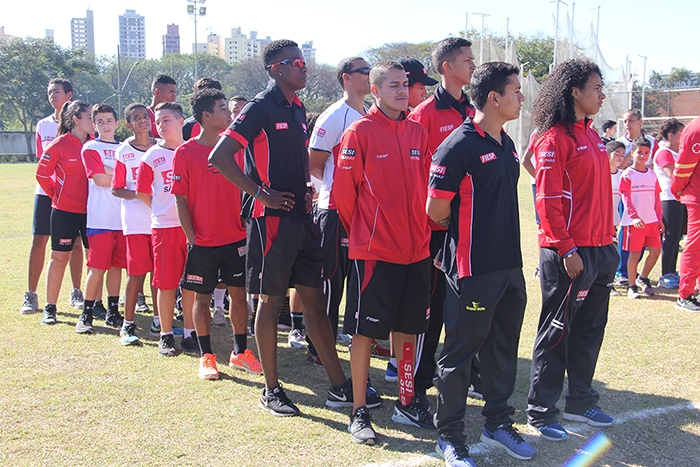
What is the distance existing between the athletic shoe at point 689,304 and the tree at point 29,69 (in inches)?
3020

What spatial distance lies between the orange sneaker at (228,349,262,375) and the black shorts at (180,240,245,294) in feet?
1.99

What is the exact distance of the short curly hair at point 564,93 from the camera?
446 centimetres

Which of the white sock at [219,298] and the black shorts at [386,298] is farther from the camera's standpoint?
the white sock at [219,298]

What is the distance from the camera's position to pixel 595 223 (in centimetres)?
436

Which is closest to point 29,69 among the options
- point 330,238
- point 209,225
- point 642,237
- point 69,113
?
point 69,113

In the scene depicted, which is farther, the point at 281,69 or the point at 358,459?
the point at 281,69

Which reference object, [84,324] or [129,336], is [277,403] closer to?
[129,336]

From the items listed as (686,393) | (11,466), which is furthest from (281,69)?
(686,393)

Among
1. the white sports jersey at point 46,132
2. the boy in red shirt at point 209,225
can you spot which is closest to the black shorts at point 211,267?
the boy in red shirt at point 209,225

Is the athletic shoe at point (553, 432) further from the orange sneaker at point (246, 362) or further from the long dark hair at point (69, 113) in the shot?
the long dark hair at point (69, 113)

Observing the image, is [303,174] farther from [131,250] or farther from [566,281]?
[131,250]

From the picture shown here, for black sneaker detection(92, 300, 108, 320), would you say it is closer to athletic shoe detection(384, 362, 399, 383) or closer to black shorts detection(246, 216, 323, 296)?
black shorts detection(246, 216, 323, 296)

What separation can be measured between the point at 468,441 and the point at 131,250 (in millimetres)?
3898

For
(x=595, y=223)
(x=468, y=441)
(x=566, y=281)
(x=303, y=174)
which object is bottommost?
(x=468, y=441)
